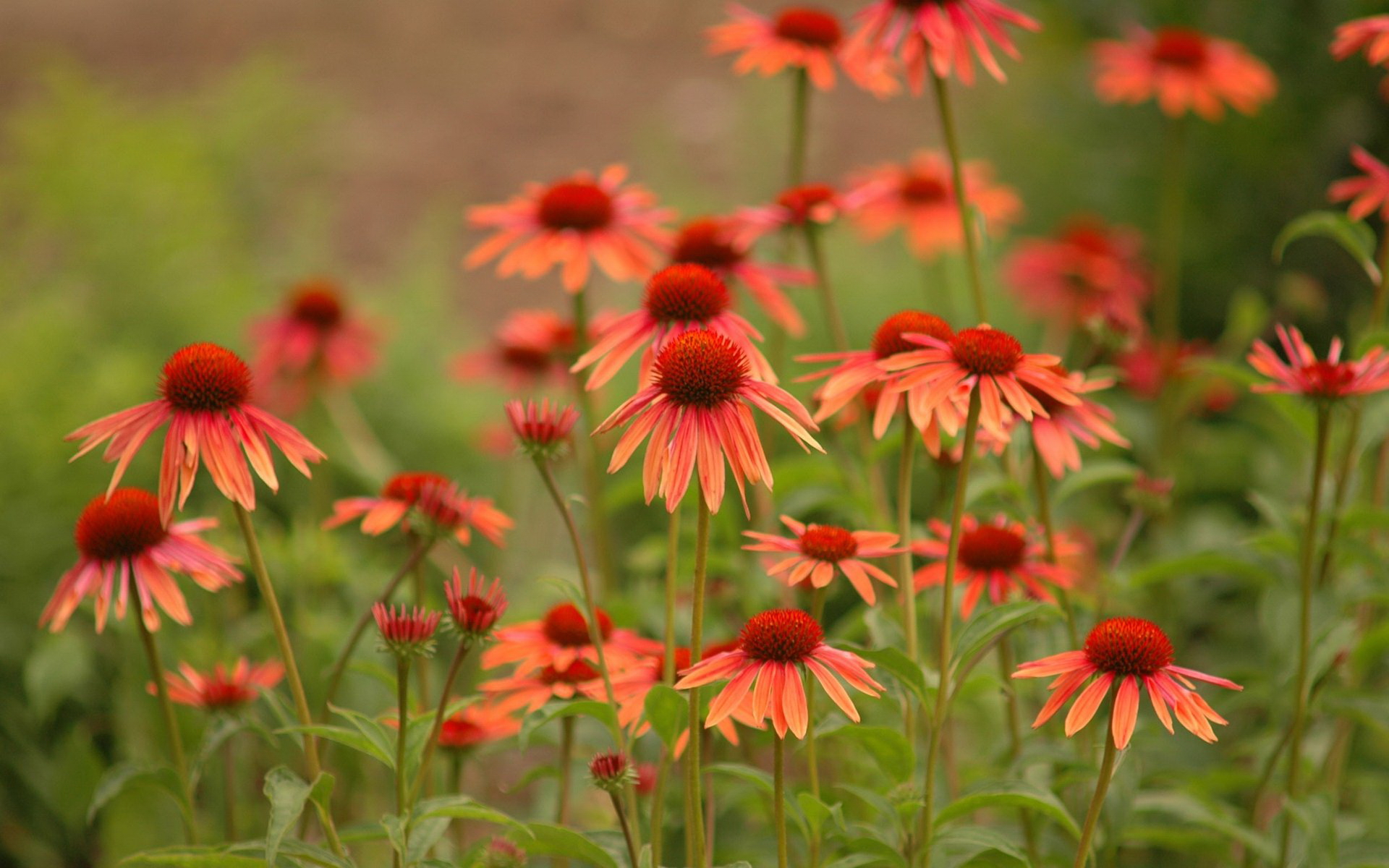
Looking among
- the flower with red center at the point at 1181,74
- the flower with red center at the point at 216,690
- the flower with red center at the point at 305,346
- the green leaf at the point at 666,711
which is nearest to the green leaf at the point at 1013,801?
the green leaf at the point at 666,711

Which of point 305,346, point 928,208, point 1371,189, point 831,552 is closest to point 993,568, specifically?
A: point 831,552

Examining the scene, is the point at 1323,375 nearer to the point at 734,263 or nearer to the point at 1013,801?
the point at 1013,801

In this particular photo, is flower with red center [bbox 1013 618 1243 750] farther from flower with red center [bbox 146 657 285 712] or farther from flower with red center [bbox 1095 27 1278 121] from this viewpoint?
flower with red center [bbox 1095 27 1278 121]

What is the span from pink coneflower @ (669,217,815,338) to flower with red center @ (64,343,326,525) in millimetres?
757

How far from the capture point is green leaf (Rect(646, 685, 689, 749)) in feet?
3.68

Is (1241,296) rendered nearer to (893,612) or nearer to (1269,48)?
Result: (1269,48)

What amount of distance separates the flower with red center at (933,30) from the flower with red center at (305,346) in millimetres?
1461

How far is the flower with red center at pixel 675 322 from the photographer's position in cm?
136

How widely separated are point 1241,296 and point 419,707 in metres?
2.71

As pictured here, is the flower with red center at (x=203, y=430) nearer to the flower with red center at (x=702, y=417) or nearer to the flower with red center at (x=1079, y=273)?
the flower with red center at (x=702, y=417)

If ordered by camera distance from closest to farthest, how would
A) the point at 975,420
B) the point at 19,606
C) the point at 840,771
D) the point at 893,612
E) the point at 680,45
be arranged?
the point at 975,420 < the point at 893,612 < the point at 840,771 < the point at 19,606 < the point at 680,45

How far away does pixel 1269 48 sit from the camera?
3.32 meters

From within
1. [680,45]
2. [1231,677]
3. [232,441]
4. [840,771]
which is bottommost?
[840,771]

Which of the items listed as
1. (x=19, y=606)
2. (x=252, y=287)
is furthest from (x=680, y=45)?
(x=19, y=606)
